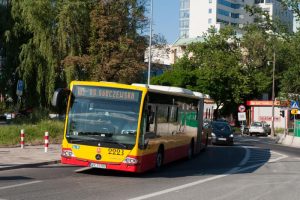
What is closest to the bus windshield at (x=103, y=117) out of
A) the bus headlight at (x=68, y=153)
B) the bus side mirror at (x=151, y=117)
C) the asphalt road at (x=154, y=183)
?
the bus headlight at (x=68, y=153)

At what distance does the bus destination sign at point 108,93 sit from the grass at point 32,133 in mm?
8736

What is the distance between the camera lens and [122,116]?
1535 centimetres

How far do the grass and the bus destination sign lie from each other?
8.74 meters

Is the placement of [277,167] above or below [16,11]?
below

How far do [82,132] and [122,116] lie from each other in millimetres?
1190

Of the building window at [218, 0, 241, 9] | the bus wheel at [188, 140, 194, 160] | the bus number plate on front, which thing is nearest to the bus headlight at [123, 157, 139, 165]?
the bus number plate on front

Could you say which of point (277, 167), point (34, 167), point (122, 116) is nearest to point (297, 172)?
point (277, 167)

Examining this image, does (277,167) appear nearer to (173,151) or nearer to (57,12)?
(173,151)

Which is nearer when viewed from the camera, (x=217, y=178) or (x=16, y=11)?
(x=217, y=178)

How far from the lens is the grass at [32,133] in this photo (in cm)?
2414

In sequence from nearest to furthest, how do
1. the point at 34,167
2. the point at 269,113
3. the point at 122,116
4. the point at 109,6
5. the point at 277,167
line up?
the point at 122,116
the point at 34,167
the point at 277,167
the point at 109,6
the point at 269,113

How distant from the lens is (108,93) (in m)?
15.6

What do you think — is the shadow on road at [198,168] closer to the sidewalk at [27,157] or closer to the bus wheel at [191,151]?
the bus wheel at [191,151]

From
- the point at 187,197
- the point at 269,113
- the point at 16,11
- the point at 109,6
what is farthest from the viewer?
the point at 269,113
